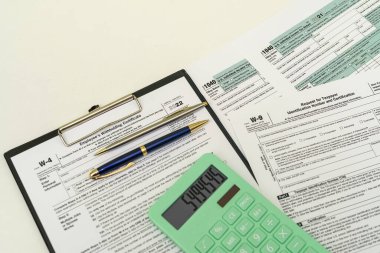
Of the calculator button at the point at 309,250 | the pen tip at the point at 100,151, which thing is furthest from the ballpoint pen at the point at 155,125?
the calculator button at the point at 309,250

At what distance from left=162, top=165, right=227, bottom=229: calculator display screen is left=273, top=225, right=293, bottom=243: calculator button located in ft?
0.29

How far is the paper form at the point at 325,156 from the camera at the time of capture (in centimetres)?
50

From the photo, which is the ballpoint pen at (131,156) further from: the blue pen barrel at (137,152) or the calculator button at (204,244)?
the calculator button at (204,244)

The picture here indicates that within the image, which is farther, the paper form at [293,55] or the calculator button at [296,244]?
the paper form at [293,55]

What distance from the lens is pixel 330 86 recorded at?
1.90ft

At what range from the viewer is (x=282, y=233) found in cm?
48

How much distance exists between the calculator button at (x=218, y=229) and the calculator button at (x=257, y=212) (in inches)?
1.4

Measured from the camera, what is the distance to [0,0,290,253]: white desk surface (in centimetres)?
59

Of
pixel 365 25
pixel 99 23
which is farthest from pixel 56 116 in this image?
pixel 365 25

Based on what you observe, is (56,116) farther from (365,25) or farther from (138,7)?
(365,25)

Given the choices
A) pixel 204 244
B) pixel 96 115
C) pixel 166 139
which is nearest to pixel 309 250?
pixel 204 244

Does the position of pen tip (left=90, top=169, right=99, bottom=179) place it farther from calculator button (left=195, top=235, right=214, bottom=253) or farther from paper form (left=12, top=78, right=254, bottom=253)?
calculator button (left=195, top=235, right=214, bottom=253)

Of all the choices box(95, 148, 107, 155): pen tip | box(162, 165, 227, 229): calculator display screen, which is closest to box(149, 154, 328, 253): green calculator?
box(162, 165, 227, 229): calculator display screen

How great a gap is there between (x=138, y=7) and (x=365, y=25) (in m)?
0.35
